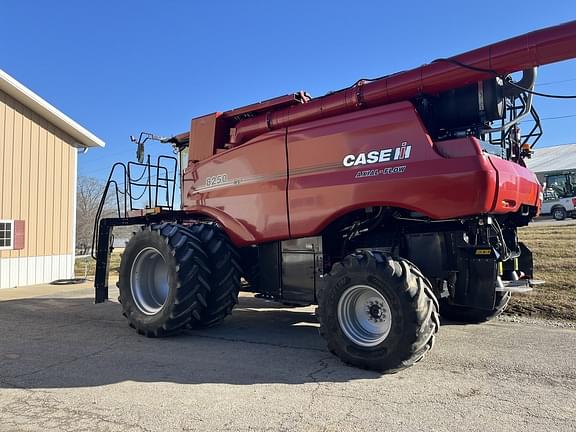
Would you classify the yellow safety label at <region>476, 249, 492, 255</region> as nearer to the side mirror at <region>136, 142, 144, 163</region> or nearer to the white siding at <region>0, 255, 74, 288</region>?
the side mirror at <region>136, 142, 144, 163</region>

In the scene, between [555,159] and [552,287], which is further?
[555,159]

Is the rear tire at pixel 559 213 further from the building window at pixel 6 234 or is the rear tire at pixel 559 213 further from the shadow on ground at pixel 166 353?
the building window at pixel 6 234

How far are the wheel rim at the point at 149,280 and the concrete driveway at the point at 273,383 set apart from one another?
0.58 meters

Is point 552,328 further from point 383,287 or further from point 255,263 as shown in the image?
point 255,263

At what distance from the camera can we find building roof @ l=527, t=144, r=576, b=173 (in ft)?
130

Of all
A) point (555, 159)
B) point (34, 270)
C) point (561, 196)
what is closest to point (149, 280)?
point (34, 270)

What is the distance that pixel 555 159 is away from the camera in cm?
4406

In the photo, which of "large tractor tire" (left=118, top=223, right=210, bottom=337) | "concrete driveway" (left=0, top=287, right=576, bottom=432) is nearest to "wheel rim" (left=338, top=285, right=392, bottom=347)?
"concrete driveway" (left=0, top=287, right=576, bottom=432)

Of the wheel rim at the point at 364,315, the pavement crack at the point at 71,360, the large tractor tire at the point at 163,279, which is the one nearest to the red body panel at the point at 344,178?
the large tractor tire at the point at 163,279

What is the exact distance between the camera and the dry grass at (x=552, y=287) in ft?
25.5

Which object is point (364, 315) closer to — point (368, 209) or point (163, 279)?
point (368, 209)

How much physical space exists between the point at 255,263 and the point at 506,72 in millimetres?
4248

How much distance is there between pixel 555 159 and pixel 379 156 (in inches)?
1787

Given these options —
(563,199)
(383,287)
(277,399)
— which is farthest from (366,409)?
(563,199)
